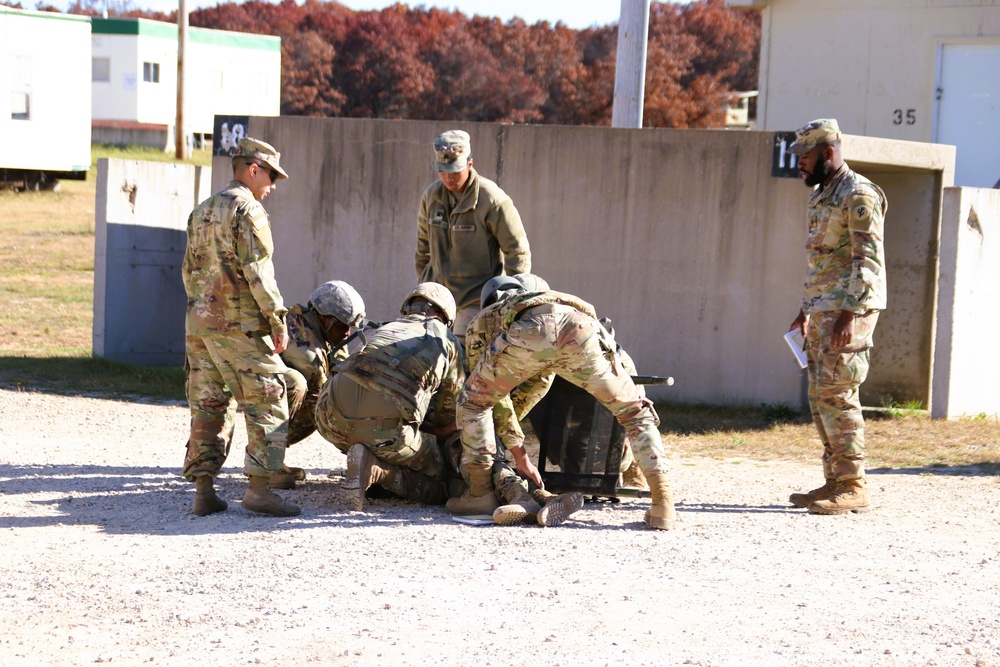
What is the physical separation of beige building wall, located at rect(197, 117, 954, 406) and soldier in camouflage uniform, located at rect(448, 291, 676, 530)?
403 cm

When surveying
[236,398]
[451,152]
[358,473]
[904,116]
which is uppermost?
[904,116]

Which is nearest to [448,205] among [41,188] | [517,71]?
[41,188]

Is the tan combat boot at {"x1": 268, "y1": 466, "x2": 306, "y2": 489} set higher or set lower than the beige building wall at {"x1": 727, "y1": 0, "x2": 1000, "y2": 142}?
lower

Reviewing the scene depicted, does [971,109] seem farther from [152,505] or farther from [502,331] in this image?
[152,505]

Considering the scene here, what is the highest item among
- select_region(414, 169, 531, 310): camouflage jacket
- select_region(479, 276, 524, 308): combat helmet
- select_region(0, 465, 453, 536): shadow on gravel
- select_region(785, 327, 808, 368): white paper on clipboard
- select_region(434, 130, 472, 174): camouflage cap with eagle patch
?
select_region(434, 130, 472, 174): camouflage cap with eagle patch

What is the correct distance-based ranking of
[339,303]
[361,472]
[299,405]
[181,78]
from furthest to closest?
[181,78] → [299,405] → [339,303] → [361,472]

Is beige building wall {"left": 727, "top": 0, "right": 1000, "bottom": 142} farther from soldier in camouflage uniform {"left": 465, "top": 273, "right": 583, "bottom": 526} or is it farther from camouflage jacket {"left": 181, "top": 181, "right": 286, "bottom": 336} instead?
camouflage jacket {"left": 181, "top": 181, "right": 286, "bottom": 336}

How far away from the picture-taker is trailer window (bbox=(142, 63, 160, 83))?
118 feet

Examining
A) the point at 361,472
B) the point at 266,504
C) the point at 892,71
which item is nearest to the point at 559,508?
the point at 361,472

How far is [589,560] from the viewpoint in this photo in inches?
215

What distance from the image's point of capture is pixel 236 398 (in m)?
6.08

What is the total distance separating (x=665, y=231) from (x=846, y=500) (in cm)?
397

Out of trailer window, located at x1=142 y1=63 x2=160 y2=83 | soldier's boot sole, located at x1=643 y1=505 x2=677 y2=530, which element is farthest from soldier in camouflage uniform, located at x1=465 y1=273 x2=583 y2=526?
trailer window, located at x1=142 y1=63 x2=160 y2=83

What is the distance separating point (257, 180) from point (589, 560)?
244cm
